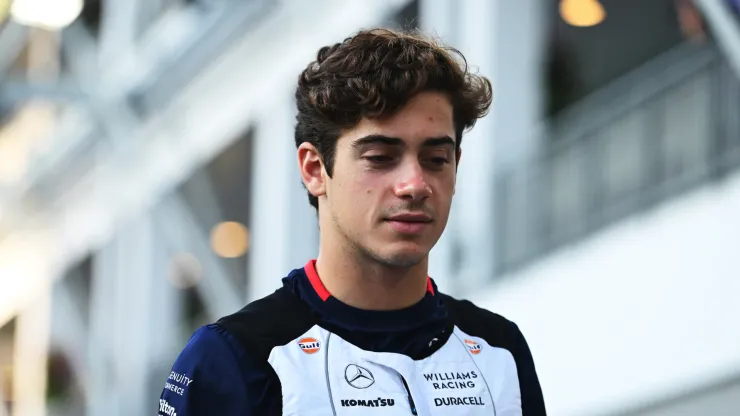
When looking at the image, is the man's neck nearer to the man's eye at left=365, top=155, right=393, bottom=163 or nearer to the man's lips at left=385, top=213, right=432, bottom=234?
the man's lips at left=385, top=213, right=432, bottom=234

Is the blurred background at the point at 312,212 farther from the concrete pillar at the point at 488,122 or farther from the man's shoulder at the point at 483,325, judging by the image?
the man's shoulder at the point at 483,325

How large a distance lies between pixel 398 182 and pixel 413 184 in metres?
0.04

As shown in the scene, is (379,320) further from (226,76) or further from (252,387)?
(226,76)

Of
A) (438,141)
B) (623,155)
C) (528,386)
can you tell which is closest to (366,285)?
(438,141)

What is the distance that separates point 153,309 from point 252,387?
15.6 meters

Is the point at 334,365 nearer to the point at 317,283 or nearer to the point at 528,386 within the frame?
the point at 317,283

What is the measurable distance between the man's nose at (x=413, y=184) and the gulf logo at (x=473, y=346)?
1.45 ft

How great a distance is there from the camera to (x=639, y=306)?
8.88 m

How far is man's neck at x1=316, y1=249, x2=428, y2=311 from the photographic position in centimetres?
292

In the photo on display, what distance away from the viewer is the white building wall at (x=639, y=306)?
8.11 m

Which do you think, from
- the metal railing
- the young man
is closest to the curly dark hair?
the young man

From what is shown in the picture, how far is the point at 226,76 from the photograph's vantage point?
594 inches

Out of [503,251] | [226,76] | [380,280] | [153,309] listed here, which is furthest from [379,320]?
[153,309]

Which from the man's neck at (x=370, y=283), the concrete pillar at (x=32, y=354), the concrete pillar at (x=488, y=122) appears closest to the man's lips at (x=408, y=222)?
the man's neck at (x=370, y=283)
